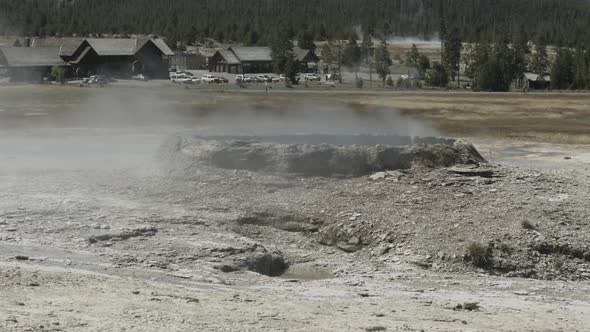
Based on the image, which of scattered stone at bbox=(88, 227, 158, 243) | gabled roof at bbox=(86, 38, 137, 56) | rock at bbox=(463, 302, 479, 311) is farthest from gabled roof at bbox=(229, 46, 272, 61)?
rock at bbox=(463, 302, 479, 311)

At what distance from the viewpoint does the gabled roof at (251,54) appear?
122 meters

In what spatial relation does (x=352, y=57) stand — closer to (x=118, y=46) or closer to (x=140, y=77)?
(x=140, y=77)

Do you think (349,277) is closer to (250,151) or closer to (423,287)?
(423,287)

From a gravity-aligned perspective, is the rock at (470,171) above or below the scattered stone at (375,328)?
above

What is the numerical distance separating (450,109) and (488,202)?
4427 cm

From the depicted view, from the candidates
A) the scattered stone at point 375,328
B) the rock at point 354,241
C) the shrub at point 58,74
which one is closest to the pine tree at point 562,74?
the shrub at point 58,74

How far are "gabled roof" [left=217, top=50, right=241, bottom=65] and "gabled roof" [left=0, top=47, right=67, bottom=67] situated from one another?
84.1 feet

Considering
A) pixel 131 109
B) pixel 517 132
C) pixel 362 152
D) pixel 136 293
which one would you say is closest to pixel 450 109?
pixel 517 132

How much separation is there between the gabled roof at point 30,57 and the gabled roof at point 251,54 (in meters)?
26.9

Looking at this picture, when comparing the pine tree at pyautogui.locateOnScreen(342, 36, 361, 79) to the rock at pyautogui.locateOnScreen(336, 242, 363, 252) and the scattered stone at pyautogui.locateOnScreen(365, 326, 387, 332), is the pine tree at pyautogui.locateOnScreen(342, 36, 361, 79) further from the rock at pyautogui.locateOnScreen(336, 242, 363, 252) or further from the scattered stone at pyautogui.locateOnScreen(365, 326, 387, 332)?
the scattered stone at pyautogui.locateOnScreen(365, 326, 387, 332)

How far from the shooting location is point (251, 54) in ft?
404

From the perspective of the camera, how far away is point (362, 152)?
2467 centimetres

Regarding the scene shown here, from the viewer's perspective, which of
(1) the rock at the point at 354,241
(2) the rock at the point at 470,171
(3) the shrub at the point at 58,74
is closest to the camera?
(1) the rock at the point at 354,241

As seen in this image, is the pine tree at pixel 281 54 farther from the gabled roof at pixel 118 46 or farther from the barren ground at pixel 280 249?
the barren ground at pixel 280 249
